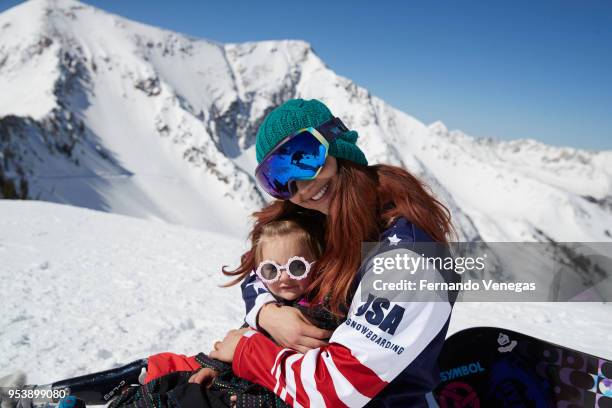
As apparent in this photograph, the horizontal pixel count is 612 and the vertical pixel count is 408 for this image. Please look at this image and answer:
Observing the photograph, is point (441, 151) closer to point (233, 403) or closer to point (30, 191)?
point (30, 191)

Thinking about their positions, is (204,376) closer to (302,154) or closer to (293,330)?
(293,330)

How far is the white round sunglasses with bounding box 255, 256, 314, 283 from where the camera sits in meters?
2.45

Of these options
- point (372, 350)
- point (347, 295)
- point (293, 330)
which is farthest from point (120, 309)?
point (372, 350)

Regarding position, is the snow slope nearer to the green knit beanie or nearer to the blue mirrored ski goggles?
the blue mirrored ski goggles

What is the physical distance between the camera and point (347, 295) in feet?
6.43

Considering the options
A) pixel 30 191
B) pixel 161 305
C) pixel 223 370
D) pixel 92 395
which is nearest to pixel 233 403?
pixel 223 370

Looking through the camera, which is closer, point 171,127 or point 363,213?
point 363,213

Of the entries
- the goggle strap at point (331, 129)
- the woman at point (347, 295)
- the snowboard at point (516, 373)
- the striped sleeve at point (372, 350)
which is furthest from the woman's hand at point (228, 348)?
the snowboard at point (516, 373)

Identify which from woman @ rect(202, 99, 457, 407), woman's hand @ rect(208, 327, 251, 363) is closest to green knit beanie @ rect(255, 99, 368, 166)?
woman @ rect(202, 99, 457, 407)

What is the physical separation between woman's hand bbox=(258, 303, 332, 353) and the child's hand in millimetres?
Result: 394

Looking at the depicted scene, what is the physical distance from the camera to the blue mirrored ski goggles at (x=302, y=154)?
6.38 feet

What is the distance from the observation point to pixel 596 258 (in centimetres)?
404

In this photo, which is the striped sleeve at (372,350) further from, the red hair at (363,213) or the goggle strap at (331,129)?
the goggle strap at (331,129)

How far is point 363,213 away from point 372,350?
0.62 m
